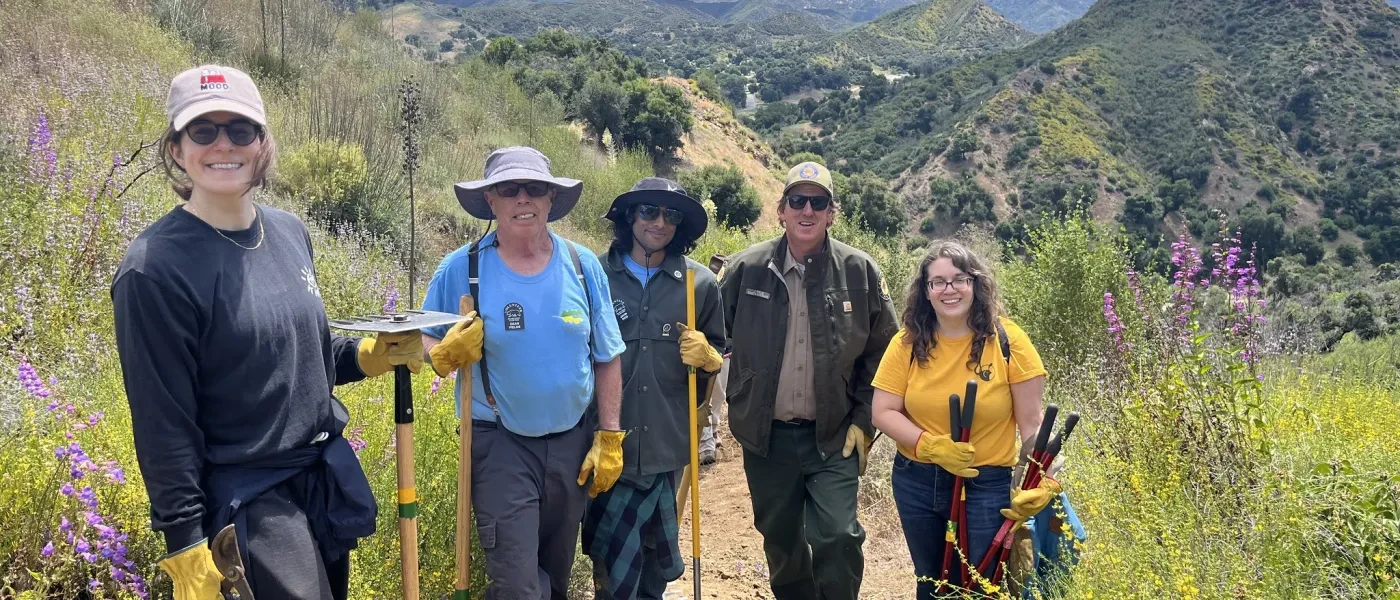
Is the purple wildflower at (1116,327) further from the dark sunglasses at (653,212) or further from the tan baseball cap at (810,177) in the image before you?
the dark sunglasses at (653,212)

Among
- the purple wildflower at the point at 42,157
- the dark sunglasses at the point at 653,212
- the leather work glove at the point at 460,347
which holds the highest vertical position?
the purple wildflower at the point at 42,157

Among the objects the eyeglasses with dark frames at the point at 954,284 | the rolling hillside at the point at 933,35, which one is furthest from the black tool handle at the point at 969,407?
the rolling hillside at the point at 933,35

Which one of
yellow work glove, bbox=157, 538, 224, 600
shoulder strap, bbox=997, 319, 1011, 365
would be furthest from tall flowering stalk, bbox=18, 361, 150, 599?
shoulder strap, bbox=997, 319, 1011, 365

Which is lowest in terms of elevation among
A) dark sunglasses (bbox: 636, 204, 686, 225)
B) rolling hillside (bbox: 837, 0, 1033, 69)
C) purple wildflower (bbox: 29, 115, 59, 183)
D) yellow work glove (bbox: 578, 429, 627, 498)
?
yellow work glove (bbox: 578, 429, 627, 498)

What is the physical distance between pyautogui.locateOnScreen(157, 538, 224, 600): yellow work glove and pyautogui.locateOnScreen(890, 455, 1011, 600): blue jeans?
7.74 ft

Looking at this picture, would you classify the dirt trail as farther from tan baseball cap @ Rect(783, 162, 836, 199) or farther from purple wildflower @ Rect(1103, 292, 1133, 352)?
tan baseball cap @ Rect(783, 162, 836, 199)

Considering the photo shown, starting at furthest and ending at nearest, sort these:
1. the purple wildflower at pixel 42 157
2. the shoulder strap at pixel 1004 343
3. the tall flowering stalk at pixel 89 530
A: the purple wildflower at pixel 42 157, the shoulder strap at pixel 1004 343, the tall flowering stalk at pixel 89 530

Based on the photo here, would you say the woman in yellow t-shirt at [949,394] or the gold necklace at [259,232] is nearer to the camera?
the gold necklace at [259,232]

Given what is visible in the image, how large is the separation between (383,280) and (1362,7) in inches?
2874

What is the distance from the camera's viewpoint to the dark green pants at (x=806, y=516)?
3.67 metres

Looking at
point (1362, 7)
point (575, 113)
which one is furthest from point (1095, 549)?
point (1362, 7)

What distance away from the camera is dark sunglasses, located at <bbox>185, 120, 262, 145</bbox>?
2.04 metres

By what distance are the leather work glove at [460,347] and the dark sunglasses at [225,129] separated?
0.96 meters

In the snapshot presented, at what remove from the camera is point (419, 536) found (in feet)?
10.9
